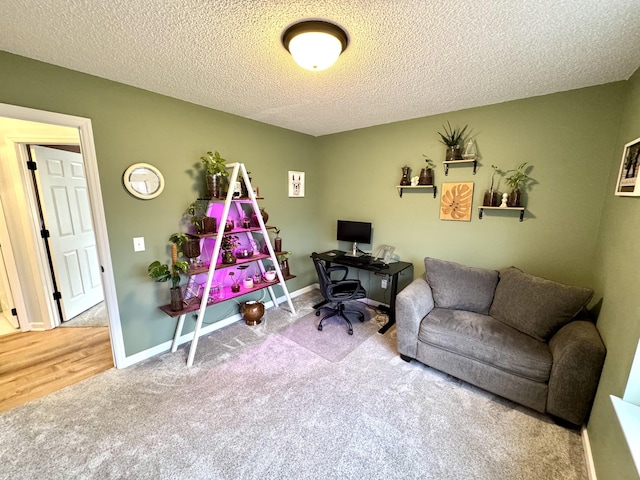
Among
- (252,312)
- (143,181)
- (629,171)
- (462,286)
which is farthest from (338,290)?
(629,171)

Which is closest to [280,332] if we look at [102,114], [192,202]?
[192,202]

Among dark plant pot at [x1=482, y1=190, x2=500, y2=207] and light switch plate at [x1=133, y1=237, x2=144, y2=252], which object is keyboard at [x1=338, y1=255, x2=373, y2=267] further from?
light switch plate at [x1=133, y1=237, x2=144, y2=252]

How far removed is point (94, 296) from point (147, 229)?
2.20 meters

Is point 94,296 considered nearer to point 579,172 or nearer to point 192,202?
point 192,202

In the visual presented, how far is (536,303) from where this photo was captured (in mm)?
1993

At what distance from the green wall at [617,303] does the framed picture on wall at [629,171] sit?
55 millimetres

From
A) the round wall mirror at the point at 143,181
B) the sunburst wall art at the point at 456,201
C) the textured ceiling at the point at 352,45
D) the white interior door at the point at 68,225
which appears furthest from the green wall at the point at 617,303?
the white interior door at the point at 68,225

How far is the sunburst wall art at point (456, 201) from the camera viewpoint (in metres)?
2.72

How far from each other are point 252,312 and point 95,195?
1850 millimetres

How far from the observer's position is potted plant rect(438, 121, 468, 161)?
2.68 meters

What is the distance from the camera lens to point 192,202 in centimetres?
260

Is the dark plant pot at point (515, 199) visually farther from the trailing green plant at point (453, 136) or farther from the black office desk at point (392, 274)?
the black office desk at point (392, 274)

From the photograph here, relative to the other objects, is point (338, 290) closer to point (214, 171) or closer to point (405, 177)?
point (405, 177)

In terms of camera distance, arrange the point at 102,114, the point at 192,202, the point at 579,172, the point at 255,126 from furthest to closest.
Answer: the point at 255,126, the point at 192,202, the point at 579,172, the point at 102,114
